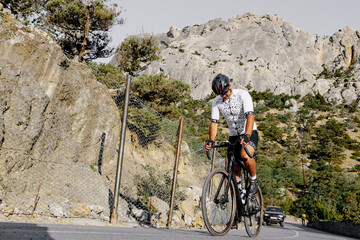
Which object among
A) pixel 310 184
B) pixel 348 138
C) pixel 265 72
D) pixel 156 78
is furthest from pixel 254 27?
pixel 156 78

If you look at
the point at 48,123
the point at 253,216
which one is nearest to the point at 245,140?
the point at 253,216

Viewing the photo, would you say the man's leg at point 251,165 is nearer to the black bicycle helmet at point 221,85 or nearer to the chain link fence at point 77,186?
the black bicycle helmet at point 221,85

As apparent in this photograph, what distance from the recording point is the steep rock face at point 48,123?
24.1ft

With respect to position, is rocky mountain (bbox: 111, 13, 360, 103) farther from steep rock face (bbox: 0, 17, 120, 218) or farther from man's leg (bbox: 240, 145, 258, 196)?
man's leg (bbox: 240, 145, 258, 196)

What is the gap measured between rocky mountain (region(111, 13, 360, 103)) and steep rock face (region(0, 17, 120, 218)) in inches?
3610

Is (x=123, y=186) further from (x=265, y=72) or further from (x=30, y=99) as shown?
(x=265, y=72)

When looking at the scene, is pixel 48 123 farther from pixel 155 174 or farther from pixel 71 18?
pixel 71 18

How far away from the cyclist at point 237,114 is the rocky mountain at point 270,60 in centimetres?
9922

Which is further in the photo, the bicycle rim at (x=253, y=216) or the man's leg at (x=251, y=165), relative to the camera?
the bicycle rim at (x=253, y=216)

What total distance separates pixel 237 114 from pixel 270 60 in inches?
5405

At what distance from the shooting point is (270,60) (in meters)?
133

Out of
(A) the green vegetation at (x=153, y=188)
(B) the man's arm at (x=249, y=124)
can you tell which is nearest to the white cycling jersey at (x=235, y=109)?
(B) the man's arm at (x=249, y=124)

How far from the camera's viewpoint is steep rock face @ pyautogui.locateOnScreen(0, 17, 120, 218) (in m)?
7.35

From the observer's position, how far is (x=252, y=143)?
4.04 meters
